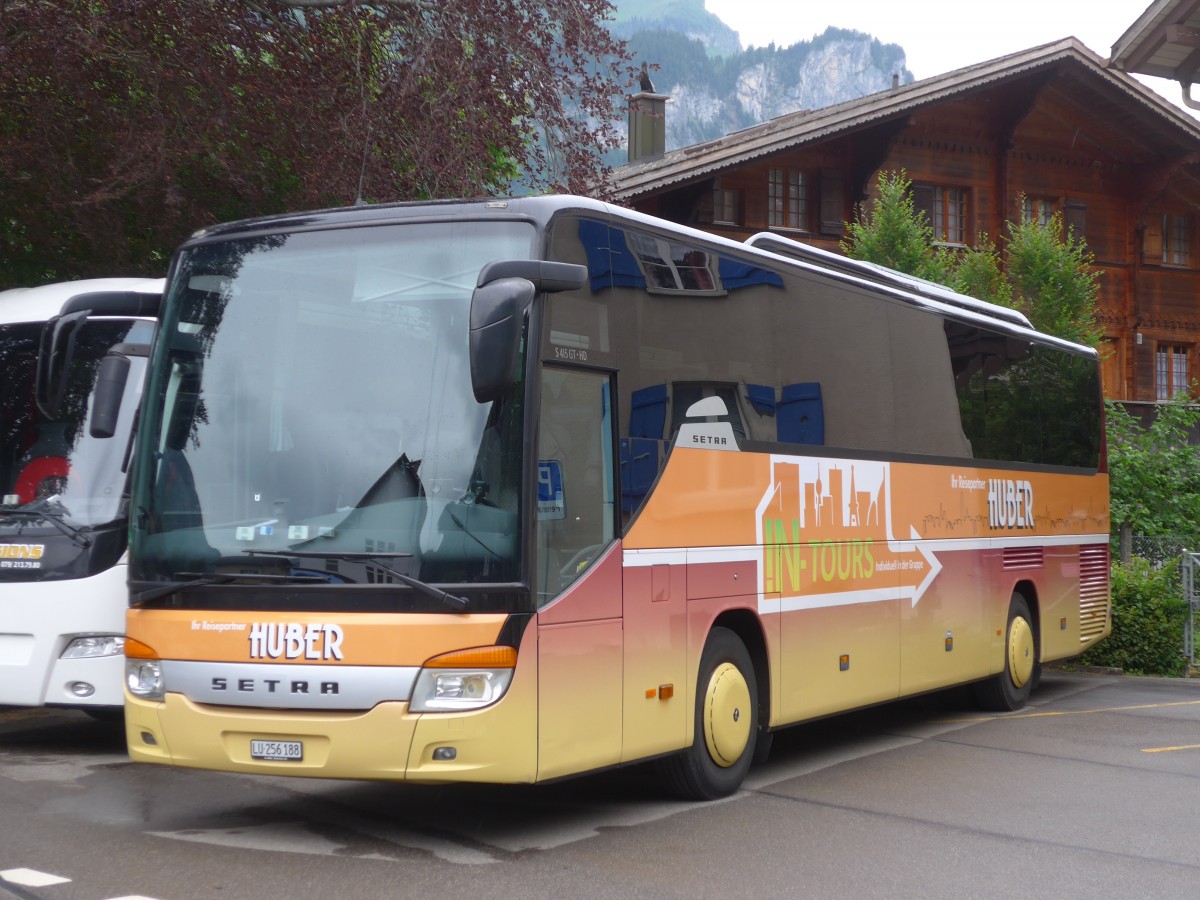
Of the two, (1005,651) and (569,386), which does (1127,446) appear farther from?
(569,386)

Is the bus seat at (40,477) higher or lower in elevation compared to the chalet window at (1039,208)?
lower

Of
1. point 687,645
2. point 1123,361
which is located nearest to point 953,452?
point 687,645

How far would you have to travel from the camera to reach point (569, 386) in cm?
752

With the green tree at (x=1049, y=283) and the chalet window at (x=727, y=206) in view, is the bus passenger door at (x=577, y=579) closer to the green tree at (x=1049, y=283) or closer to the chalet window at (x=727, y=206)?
the green tree at (x=1049, y=283)

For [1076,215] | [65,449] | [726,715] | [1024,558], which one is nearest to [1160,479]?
[1024,558]

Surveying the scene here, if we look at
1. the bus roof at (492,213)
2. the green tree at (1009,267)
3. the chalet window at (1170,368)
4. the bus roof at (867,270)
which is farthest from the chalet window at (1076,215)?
the bus roof at (492,213)

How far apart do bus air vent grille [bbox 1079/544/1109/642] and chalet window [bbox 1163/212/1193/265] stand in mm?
21048

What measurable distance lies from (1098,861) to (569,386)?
10.9 feet

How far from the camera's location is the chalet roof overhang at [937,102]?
26750 millimetres

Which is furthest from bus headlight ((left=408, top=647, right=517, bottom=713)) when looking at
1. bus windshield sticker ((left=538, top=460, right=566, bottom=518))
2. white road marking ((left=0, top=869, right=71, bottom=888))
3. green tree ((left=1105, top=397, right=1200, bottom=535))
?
green tree ((left=1105, top=397, right=1200, bottom=535))

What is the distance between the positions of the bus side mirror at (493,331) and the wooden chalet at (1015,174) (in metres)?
19.1

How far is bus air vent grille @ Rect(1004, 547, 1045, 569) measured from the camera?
43.7 ft

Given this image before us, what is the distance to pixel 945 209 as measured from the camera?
32.0 metres

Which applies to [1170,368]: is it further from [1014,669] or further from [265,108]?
[265,108]
